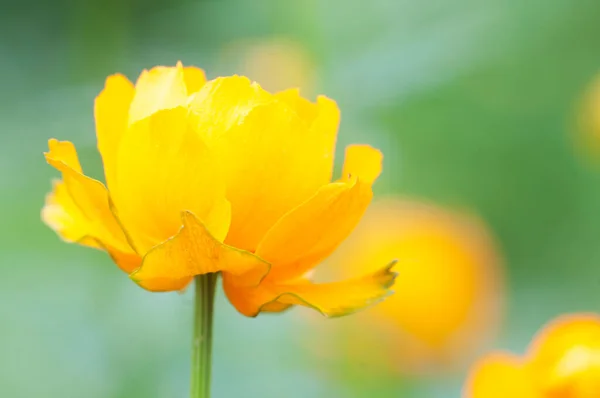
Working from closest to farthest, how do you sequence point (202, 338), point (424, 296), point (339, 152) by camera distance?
point (202, 338) → point (424, 296) → point (339, 152)

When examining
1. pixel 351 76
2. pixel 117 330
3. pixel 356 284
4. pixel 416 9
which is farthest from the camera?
pixel 416 9

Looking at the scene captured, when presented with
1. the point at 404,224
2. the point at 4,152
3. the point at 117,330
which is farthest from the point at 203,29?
the point at 117,330

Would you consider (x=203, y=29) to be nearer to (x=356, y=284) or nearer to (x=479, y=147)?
(x=479, y=147)

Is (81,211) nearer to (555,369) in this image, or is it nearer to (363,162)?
A: (363,162)

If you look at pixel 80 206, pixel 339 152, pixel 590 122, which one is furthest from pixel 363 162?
pixel 590 122

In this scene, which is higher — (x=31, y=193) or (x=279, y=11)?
(x=279, y=11)

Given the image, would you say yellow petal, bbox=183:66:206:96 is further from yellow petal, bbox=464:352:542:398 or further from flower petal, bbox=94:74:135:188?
yellow petal, bbox=464:352:542:398
